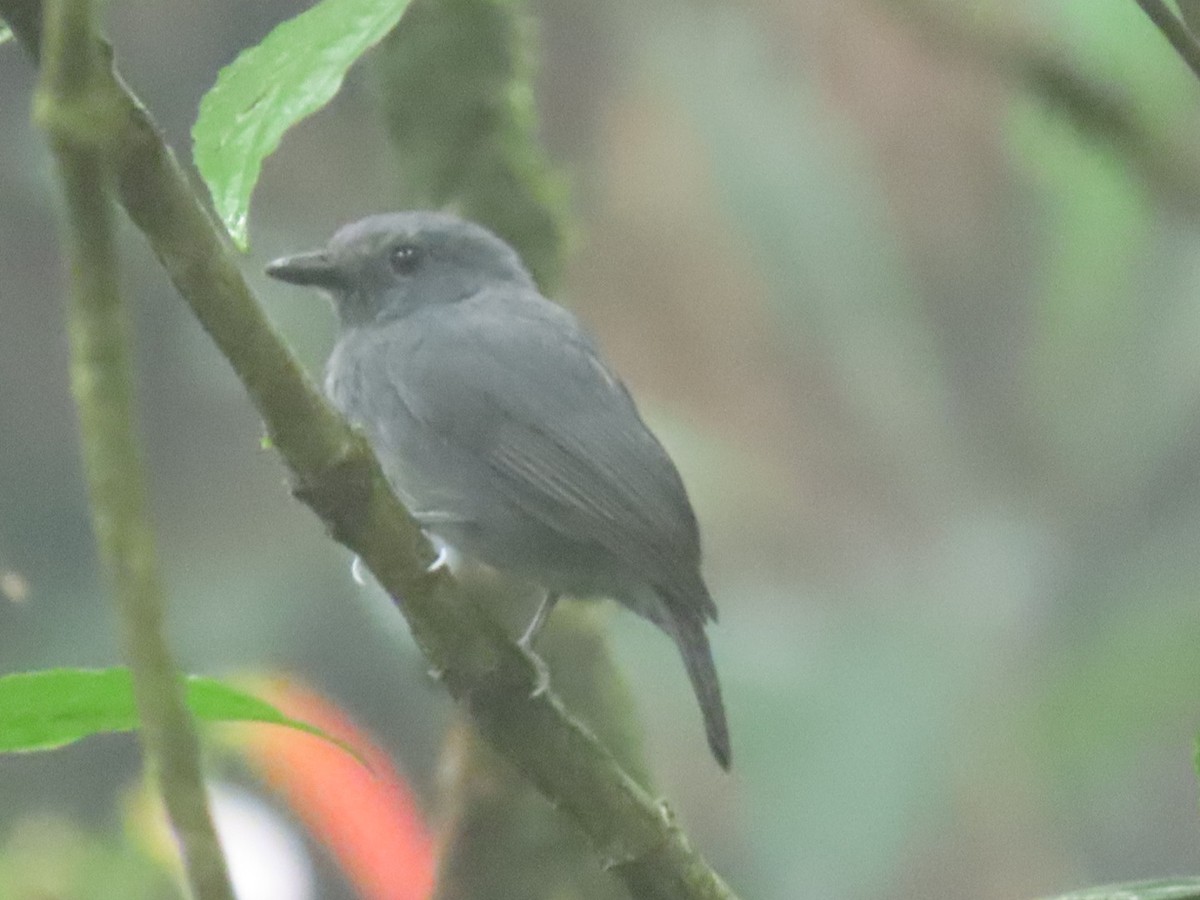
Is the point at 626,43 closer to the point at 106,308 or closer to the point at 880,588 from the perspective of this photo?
the point at 880,588

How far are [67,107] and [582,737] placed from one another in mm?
1296

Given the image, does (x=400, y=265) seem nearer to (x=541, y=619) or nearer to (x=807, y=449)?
(x=541, y=619)

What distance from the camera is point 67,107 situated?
84 cm

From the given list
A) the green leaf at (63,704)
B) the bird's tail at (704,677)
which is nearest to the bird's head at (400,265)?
the bird's tail at (704,677)

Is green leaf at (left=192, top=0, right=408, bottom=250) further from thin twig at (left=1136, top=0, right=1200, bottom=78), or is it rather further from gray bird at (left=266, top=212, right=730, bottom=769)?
gray bird at (left=266, top=212, right=730, bottom=769)

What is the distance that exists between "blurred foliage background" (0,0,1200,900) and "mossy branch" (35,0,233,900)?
5.42 feet

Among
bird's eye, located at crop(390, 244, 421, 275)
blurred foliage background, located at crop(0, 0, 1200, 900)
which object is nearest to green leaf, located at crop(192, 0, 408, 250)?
blurred foliage background, located at crop(0, 0, 1200, 900)

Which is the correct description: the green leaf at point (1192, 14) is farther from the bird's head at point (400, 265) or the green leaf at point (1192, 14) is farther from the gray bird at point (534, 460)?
the bird's head at point (400, 265)

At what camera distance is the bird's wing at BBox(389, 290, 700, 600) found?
3.11 m

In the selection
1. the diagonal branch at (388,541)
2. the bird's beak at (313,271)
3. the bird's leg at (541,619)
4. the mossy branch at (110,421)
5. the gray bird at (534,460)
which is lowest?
the mossy branch at (110,421)

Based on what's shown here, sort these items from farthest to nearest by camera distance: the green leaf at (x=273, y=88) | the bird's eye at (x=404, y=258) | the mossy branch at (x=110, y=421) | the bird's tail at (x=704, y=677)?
the bird's eye at (x=404, y=258) < the bird's tail at (x=704, y=677) < the green leaf at (x=273, y=88) < the mossy branch at (x=110, y=421)

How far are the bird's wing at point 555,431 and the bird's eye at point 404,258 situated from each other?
0.76ft

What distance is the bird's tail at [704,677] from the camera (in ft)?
9.46

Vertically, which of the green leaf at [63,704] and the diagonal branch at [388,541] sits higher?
the diagonal branch at [388,541]
